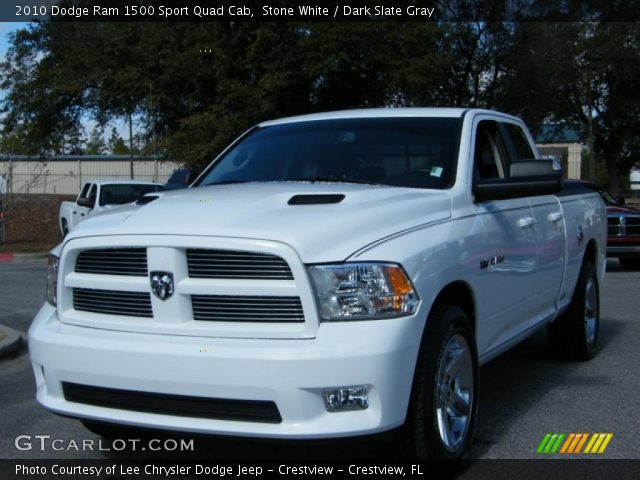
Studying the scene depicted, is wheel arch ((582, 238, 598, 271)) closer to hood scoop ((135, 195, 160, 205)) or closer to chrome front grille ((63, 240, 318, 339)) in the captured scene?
hood scoop ((135, 195, 160, 205))

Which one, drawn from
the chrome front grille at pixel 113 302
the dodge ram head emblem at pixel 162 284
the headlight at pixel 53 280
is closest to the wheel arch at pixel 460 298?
the dodge ram head emblem at pixel 162 284

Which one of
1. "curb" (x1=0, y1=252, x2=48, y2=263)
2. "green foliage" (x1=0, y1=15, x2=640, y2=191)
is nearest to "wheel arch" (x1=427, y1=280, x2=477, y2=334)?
"curb" (x1=0, y1=252, x2=48, y2=263)

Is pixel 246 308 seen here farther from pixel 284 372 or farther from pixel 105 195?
pixel 105 195

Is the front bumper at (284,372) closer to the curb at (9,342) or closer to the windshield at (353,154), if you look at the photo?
the windshield at (353,154)

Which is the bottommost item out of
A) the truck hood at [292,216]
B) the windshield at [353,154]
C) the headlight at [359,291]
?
the headlight at [359,291]

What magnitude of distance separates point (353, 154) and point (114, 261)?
1.83 m

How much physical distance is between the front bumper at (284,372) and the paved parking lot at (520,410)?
0.46 ft

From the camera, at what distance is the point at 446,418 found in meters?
4.12

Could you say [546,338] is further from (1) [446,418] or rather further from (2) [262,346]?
(2) [262,346]

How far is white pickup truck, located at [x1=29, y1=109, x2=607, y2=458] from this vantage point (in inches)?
139

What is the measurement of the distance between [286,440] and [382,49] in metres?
22.3

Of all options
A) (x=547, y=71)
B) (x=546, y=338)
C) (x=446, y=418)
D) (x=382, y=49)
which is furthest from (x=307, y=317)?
(x=547, y=71)

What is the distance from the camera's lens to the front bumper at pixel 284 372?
3.48 metres

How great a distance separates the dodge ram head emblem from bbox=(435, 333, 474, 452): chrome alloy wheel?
4.22 feet
